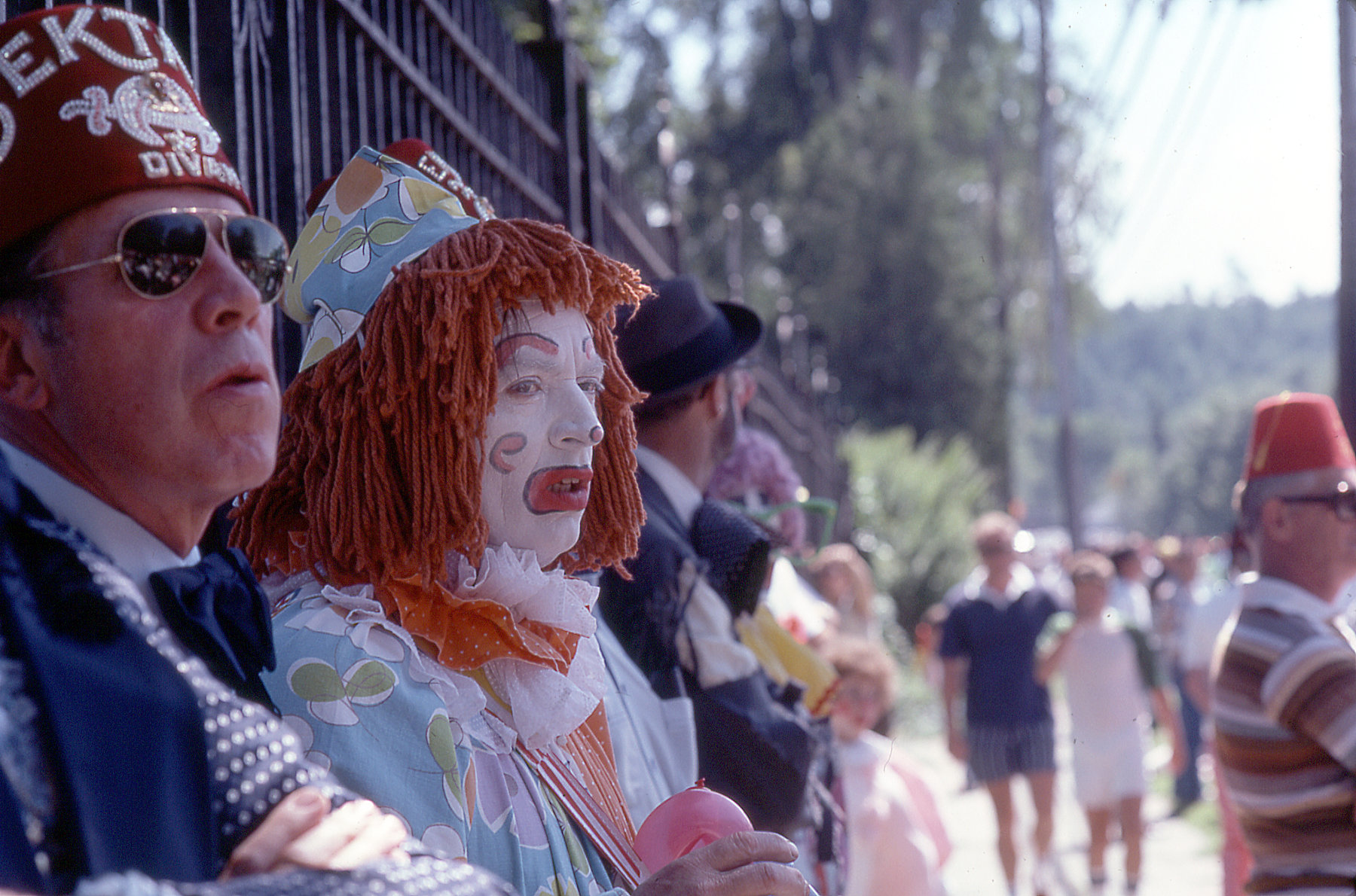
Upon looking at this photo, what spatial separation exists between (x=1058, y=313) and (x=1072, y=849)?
7.79m

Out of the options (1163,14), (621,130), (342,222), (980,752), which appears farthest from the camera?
(621,130)

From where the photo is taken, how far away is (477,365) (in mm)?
1877

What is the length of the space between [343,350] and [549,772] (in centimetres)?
64

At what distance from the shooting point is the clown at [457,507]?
1.71 meters

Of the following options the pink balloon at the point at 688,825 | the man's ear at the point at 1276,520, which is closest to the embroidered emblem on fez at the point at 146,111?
the pink balloon at the point at 688,825

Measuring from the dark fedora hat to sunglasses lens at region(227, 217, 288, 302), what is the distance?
6.12 feet

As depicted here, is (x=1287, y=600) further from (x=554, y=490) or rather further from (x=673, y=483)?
(x=554, y=490)

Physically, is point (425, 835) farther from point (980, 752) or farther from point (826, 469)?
point (826, 469)

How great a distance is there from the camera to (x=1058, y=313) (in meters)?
15.3

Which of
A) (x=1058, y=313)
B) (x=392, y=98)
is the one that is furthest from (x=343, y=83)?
(x=1058, y=313)

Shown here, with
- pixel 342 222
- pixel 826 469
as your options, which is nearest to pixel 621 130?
pixel 826 469

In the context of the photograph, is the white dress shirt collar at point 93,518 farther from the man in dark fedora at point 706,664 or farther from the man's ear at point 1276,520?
the man's ear at point 1276,520

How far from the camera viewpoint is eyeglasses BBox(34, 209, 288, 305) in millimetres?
1175

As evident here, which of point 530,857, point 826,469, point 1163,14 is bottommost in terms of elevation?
point 826,469
